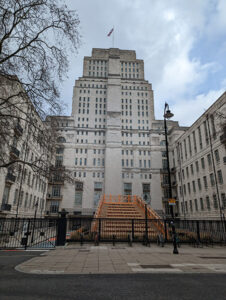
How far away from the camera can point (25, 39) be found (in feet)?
34.2

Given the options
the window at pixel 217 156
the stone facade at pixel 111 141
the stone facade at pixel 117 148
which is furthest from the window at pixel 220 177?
the stone facade at pixel 111 141

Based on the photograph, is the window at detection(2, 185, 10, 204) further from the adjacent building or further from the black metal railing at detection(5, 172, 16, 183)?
the adjacent building

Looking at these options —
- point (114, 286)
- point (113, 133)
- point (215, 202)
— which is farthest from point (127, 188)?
point (114, 286)

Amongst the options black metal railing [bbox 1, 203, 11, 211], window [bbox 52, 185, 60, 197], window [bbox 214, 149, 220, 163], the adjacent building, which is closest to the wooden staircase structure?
the adjacent building

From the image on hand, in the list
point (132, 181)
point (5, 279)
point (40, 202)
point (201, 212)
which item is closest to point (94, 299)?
point (5, 279)

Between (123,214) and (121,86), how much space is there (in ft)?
158

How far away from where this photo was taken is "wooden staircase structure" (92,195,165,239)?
1582 centimetres

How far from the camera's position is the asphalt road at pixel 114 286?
4.58 meters

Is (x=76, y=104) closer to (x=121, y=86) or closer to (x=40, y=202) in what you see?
(x=121, y=86)

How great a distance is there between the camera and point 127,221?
1883 cm

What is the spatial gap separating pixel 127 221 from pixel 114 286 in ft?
46.0

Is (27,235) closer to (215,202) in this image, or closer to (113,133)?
(215,202)

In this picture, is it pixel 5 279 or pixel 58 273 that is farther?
pixel 58 273

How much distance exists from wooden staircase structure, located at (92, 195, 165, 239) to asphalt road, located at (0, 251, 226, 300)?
8.53 m
